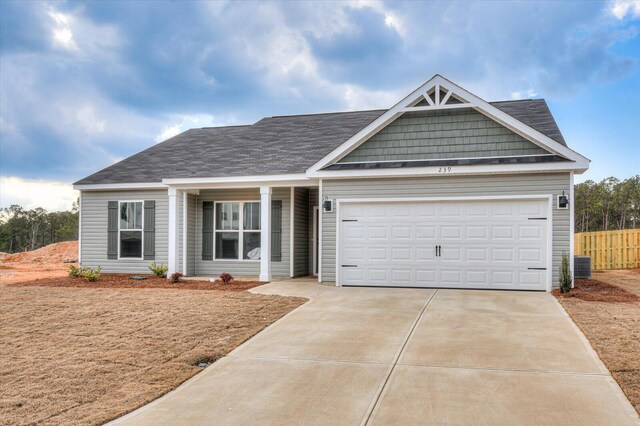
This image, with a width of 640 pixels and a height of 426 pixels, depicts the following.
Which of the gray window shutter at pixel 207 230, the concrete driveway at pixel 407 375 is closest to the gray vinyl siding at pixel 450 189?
the concrete driveway at pixel 407 375

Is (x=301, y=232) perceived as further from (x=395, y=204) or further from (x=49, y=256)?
(x=49, y=256)

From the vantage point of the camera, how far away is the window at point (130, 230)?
16.3 metres

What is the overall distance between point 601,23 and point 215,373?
16.8m

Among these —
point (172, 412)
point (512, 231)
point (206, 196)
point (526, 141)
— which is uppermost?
point (526, 141)

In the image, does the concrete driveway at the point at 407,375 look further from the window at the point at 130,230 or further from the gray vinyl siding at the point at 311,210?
the window at the point at 130,230

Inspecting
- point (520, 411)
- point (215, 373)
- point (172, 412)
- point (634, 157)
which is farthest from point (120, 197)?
point (634, 157)

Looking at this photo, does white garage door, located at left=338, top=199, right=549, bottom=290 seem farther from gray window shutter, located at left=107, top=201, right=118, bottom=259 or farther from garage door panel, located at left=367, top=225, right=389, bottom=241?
gray window shutter, located at left=107, top=201, right=118, bottom=259

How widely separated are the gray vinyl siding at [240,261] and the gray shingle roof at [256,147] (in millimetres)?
890

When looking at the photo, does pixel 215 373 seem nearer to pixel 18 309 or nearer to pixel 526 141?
pixel 18 309

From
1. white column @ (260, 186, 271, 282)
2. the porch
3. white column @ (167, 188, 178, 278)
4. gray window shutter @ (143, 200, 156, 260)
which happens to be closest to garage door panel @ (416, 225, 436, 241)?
the porch

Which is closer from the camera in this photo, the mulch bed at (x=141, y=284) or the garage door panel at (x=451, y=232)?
the garage door panel at (x=451, y=232)

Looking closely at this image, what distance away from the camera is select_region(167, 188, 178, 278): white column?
48.1 ft

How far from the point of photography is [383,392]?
216 inches

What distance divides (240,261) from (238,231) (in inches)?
35.5
